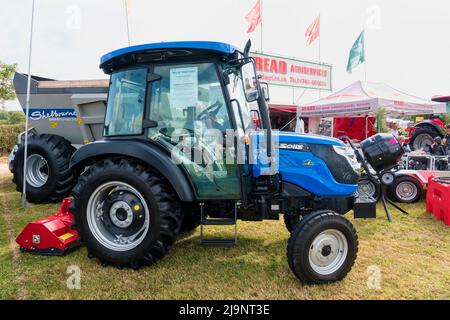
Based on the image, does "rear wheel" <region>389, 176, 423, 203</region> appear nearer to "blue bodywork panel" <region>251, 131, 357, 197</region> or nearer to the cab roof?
"blue bodywork panel" <region>251, 131, 357, 197</region>

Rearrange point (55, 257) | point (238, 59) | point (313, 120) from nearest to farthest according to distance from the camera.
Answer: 1. point (238, 59)
2. point (55, 257)
3. point (313, 120)

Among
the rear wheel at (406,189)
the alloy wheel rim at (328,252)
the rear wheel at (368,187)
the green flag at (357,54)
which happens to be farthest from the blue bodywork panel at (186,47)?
the green flag at (357,54)

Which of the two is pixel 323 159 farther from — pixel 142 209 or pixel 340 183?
pixel 142 209

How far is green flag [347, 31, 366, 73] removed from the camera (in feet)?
57.2

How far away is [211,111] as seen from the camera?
3057 mm

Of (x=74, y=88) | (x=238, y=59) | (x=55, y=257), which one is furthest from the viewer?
(x=74, y=88)

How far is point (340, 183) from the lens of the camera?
10.6 feet

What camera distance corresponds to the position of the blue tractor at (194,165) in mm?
2963

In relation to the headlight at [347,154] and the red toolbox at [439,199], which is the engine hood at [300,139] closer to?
the headlight at [347,154]

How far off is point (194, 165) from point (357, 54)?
56.4 ft

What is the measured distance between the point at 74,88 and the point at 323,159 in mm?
5276

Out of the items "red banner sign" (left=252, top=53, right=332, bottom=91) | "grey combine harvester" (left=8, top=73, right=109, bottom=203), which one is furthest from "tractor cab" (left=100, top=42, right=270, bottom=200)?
"red banner sign" (left=252, top=53, right=332, bottom=91)

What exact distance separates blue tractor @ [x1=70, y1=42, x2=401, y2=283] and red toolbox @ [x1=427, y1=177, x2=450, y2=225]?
2.30 m
